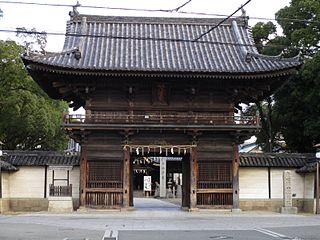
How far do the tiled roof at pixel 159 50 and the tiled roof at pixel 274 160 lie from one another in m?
5.82

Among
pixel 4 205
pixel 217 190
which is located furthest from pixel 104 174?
pixel 217 190

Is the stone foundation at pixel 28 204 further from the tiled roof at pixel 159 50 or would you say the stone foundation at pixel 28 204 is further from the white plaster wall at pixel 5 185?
the tiled roof at pixel 159 50

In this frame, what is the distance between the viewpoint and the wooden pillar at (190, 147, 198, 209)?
27.7 meters

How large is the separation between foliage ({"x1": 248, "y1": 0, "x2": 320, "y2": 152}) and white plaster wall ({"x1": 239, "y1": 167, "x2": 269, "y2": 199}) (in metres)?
6.91

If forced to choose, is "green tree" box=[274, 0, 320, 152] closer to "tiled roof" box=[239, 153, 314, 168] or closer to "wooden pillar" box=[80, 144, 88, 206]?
"tiled roof" box=[239, 153, 314, 168]

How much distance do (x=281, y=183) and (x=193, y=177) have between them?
20.2 feet

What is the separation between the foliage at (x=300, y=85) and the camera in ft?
115

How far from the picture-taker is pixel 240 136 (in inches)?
1123

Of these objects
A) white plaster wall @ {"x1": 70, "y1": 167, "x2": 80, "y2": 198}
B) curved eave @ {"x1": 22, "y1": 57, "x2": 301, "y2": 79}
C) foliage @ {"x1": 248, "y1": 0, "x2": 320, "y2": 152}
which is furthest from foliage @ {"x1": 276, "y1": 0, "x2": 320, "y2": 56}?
white plaster wall @ {"x1": 70, "y1": 167, "x2": 80, "y2": 198}

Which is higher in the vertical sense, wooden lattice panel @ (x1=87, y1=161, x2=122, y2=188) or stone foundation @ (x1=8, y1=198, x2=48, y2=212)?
wooden lattice panel @ (x1=87, y1=161, x2=122, y2=188)

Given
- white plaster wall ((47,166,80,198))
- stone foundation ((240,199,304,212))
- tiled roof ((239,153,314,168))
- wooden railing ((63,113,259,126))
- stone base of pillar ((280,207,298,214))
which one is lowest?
stone base of pillar ((280,207,298,214))

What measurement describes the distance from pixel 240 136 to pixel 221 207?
165 inches

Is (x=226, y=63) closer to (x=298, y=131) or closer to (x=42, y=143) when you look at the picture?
(x=298, y=131)

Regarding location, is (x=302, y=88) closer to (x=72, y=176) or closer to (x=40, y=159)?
(x=72, y=176)
